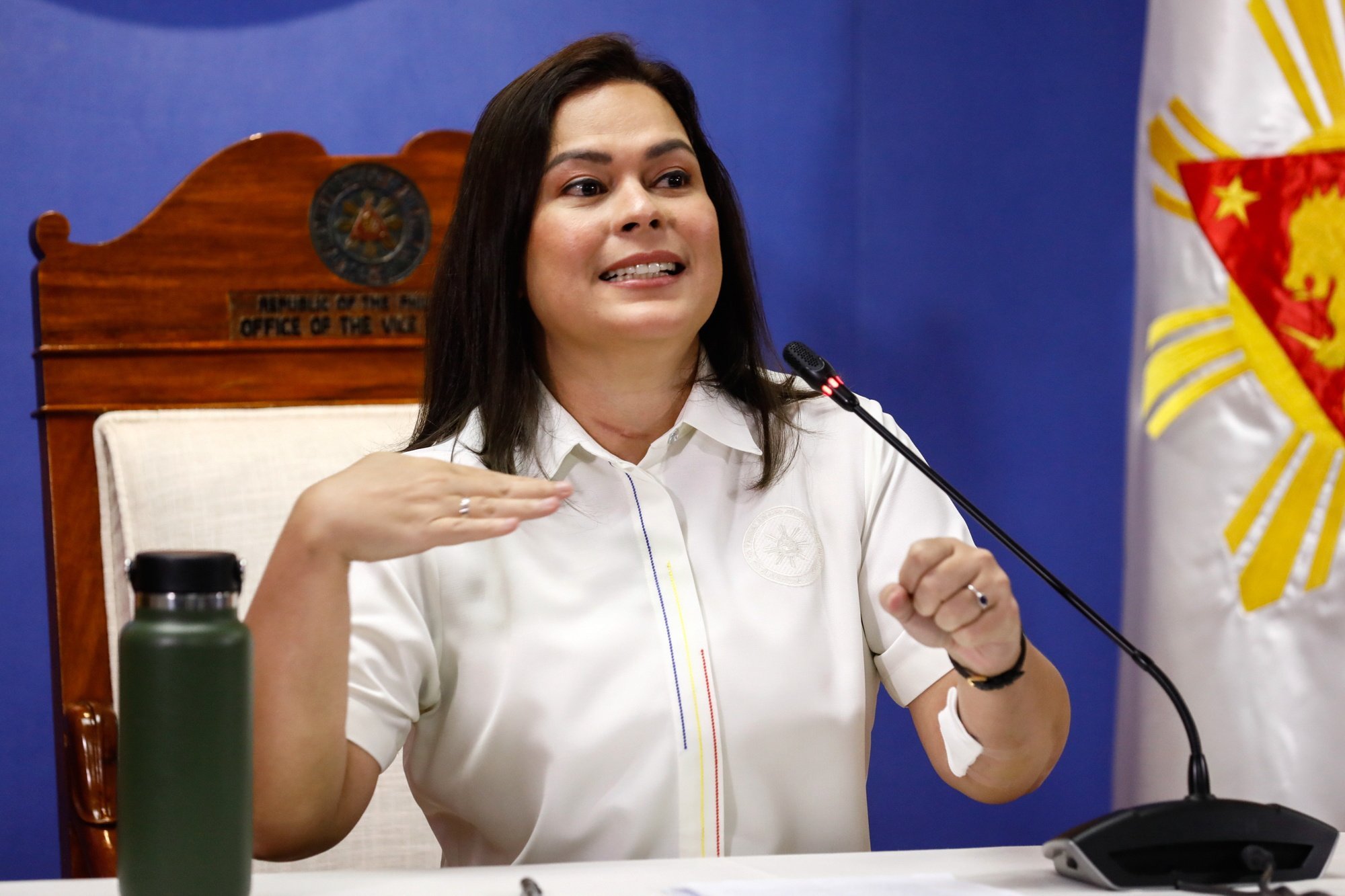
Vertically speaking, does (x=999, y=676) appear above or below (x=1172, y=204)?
below

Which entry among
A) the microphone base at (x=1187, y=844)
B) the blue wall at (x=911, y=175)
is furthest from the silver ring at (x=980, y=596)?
the blue wall at (x=911, y=175)

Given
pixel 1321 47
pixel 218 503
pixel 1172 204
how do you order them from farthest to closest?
pixel 1172 204 → pixel 1321 47 → pixel 218 503

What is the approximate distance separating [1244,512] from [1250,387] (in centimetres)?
17

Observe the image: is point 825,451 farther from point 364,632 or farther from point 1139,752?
point 1139,752

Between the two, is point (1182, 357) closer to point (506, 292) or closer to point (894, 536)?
point (894, 536)

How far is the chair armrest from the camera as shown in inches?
56.6

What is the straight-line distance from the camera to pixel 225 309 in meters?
1.77

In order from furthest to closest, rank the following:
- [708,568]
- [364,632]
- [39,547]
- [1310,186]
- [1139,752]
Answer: [39,547] → [1139,752] → [1310,186] → [708,568] → [364,632]

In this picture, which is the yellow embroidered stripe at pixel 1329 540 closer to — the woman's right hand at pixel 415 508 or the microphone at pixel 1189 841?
the microphone at pixel 1189 841

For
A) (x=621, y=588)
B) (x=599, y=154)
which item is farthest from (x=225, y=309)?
(x=621, y=588)

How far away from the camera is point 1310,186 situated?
173 cm

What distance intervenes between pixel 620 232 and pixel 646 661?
413mm

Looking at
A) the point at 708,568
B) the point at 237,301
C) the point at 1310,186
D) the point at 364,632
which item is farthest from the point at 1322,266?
the point at 237,301

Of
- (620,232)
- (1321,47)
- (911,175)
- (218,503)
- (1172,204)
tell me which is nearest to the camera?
(620,232)
